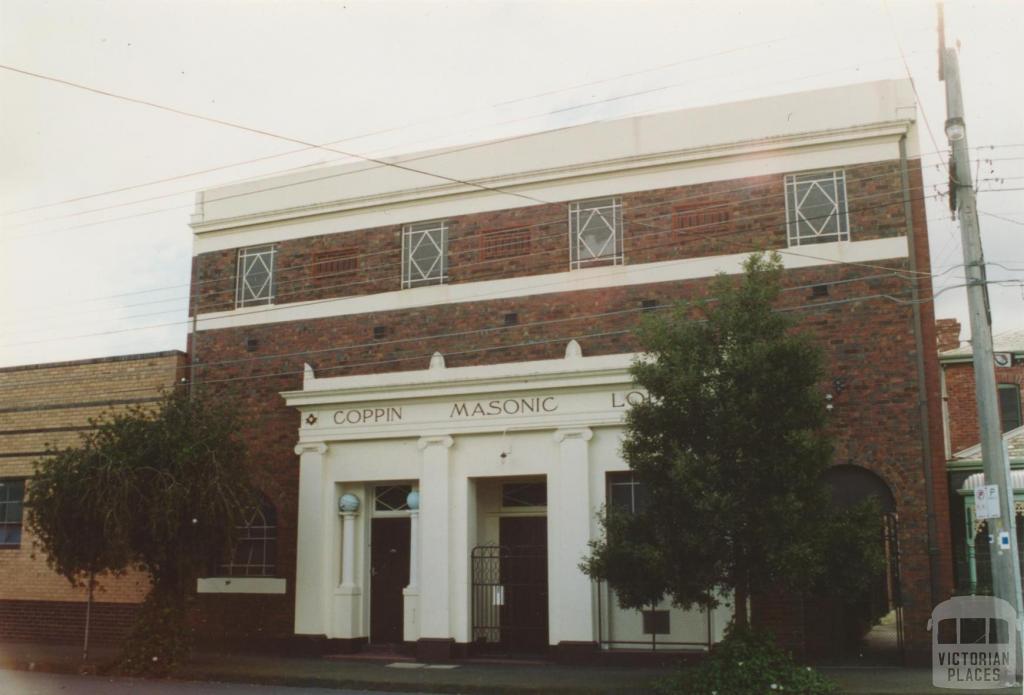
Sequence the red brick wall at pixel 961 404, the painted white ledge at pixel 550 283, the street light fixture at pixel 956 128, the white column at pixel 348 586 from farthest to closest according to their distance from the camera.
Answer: the red brick wall at pixel 961 404
the white column at pixel 348 586
the painted white ledge at pixel 550 283
the street light fixture at pixel 956 128

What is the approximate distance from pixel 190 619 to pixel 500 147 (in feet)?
36.1

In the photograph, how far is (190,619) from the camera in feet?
65.6

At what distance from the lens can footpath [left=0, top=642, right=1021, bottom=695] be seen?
1391 cm

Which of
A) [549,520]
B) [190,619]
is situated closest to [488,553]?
[549,520]

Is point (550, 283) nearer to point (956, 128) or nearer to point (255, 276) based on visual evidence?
point (255, 276)

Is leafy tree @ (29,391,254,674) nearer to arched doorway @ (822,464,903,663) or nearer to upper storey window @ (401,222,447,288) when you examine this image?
upper storey window @ (401,222,447,288)

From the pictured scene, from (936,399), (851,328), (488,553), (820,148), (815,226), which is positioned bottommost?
(488,553)

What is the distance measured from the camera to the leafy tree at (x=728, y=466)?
1269 cm

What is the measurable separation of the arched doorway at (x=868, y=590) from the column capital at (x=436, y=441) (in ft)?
21.1

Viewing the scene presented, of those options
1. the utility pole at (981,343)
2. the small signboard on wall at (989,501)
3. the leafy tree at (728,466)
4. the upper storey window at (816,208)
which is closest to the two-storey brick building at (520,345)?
the upper storey window at (816,208)

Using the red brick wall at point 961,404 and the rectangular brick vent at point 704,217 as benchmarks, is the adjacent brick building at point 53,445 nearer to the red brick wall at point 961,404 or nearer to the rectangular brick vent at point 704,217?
the rectangular brick vent at point 704,217

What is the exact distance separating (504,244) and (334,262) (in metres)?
3.66

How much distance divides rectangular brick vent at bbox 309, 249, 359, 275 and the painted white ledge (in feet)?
2.00

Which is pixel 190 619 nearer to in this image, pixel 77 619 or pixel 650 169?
pixel 77 619
